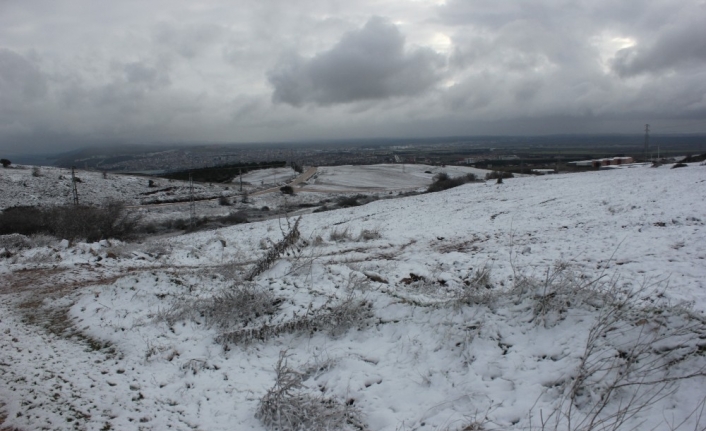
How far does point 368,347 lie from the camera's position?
5.43 meters

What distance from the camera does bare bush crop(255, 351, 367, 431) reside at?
402 centimetres

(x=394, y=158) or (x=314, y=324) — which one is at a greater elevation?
(x=394, y=158)

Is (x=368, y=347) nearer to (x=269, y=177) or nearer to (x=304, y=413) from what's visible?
(x=304, y=413)

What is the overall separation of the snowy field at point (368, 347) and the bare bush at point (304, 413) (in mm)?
21

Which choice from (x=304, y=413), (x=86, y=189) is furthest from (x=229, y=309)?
(x=86, y=189)

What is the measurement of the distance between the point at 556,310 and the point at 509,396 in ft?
5.04

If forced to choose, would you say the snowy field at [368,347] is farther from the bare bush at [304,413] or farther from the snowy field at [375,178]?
the snowy field at [375,178]

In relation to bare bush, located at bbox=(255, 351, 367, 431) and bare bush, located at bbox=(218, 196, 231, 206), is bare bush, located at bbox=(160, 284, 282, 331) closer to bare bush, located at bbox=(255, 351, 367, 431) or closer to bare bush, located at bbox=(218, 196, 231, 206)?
bare bush, located at bbox=(255, 351, 367, 431)

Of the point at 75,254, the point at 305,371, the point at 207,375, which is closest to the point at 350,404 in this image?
the point at 305,371

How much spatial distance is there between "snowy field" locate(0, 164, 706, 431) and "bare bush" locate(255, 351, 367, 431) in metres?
0.02

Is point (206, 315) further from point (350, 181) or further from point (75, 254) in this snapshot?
point (350, 181)

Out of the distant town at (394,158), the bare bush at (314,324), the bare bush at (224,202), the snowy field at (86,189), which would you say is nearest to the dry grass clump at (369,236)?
the bare bush at (314,324)

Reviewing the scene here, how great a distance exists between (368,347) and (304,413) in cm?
156

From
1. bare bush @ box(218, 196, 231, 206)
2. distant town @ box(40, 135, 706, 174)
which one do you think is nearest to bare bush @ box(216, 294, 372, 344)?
bare bush @ box(218, 196, 231, 206)
